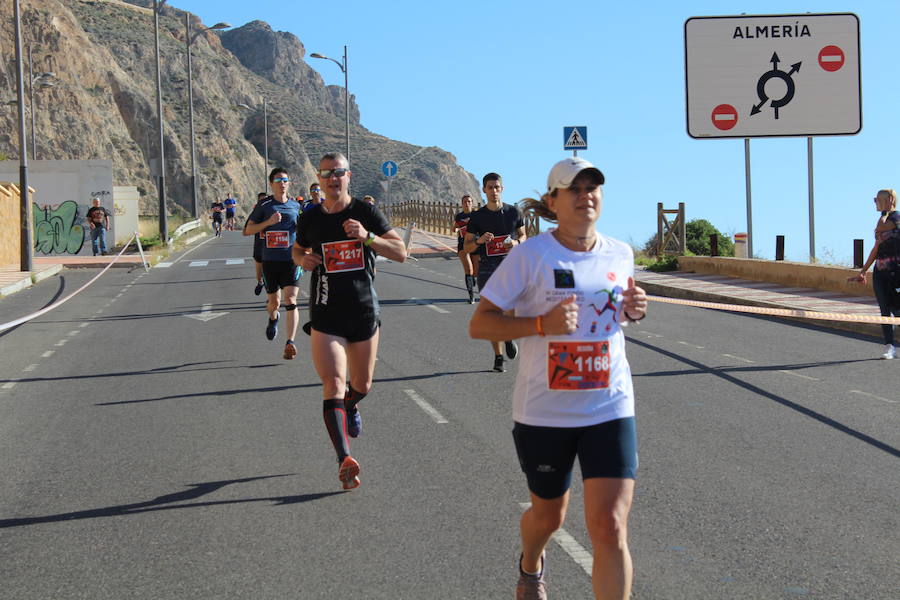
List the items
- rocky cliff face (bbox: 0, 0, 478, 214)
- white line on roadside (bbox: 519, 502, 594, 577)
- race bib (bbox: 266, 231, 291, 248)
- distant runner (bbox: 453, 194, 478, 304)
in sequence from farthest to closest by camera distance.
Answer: rocky cliff face (bbox: 0, 0, 478, 214), distant runner (bbox: 453, 194, 478, 304), race bib (bbox: 266, 231, 291, 248), white line on roadside (bbox: 519, 502, 594, 577)

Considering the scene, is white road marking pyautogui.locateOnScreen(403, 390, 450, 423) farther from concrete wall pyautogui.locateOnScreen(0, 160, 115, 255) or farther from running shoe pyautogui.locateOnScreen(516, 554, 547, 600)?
concrete wall pyautogui.locateOnScreen(0, 160, 115, 255)

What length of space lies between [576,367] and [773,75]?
23380 mm

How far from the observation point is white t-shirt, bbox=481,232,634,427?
13.4ft

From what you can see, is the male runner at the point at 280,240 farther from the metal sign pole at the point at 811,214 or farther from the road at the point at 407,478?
the metal sign pole at the point at 811,214

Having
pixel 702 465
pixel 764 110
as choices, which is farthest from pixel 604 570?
pixel 764 110

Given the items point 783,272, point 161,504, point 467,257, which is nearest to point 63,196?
point 783,272

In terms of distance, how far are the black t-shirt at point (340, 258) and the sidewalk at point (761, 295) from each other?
9.85m

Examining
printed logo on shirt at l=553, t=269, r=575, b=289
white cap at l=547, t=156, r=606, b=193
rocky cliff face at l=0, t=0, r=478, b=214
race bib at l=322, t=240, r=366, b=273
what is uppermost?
rocky cliff face at l=0, t=0, r=478, b=214

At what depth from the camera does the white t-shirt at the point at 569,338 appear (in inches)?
161

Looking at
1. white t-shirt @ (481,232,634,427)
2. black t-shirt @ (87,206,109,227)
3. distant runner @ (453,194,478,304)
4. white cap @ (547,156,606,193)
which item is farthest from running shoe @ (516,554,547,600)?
black t-shirt @ (87,206,109,227)

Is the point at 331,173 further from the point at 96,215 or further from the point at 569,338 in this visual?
the point at 96,215

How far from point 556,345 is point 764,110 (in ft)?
75.5

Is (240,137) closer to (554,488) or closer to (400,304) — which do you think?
(400,304)

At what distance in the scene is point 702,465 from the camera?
23.7 ft
